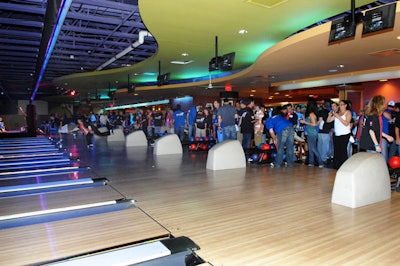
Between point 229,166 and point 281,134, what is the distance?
41.6 inches

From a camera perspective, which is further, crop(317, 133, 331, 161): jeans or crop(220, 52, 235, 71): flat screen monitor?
crop(220, 52, 235, 71): flat screen monitor

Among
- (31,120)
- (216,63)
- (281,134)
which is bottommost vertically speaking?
(281,134)

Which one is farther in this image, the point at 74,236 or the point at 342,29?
the point at 342,29

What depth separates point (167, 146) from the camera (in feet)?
23.4

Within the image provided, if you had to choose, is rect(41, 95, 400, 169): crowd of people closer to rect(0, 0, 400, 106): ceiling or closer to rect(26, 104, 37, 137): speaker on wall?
rect(0, 0, 400, 106): ceiling

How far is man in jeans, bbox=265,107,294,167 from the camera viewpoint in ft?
17.0

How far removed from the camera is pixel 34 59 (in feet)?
39.1

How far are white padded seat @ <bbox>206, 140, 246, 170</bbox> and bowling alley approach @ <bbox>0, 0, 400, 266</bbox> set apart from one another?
0.07 ft

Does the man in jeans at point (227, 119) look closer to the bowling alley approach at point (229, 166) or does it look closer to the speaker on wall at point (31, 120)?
the bowling alley approach at point (229, 166)

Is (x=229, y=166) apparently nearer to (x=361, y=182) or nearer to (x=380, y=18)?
(x=361, y=182)

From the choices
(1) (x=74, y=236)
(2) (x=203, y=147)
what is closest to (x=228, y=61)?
(2) (x=203, y=147)

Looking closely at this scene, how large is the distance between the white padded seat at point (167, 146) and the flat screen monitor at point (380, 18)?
4508 mm

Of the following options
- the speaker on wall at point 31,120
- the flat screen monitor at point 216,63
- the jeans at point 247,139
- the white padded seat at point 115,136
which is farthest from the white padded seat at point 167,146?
the speaker on wall at point 31,120

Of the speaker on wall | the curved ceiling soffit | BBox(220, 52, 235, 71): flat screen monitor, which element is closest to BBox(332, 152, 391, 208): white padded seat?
the curved ceiling soffit
